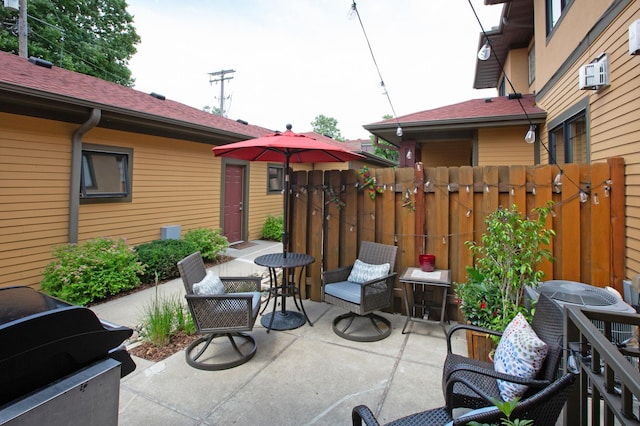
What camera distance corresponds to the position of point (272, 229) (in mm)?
9609

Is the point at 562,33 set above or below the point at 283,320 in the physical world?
above

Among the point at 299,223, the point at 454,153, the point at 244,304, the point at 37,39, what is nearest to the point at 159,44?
the point at 37,39

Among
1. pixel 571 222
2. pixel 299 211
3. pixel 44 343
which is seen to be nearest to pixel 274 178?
pixel 299 211

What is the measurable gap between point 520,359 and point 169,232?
Answer: 6564 millimetres

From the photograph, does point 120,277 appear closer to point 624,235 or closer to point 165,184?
point 165,184

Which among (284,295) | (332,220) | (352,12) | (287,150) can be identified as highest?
(352,12)

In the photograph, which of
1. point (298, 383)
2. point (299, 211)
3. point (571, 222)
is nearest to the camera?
point (298, 383)

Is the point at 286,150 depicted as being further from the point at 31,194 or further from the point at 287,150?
the point at 31,194

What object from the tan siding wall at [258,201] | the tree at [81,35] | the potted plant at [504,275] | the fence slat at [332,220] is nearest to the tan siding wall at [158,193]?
the tan siding wall at [258,201]

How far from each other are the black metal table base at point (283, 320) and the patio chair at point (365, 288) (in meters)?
0.43

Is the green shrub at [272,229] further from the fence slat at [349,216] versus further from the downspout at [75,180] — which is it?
the fence slat at [349,216]

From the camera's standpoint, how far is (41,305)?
143 centimetres

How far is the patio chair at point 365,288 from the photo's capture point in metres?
3.30

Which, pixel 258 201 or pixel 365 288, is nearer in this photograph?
pixel 365 288
